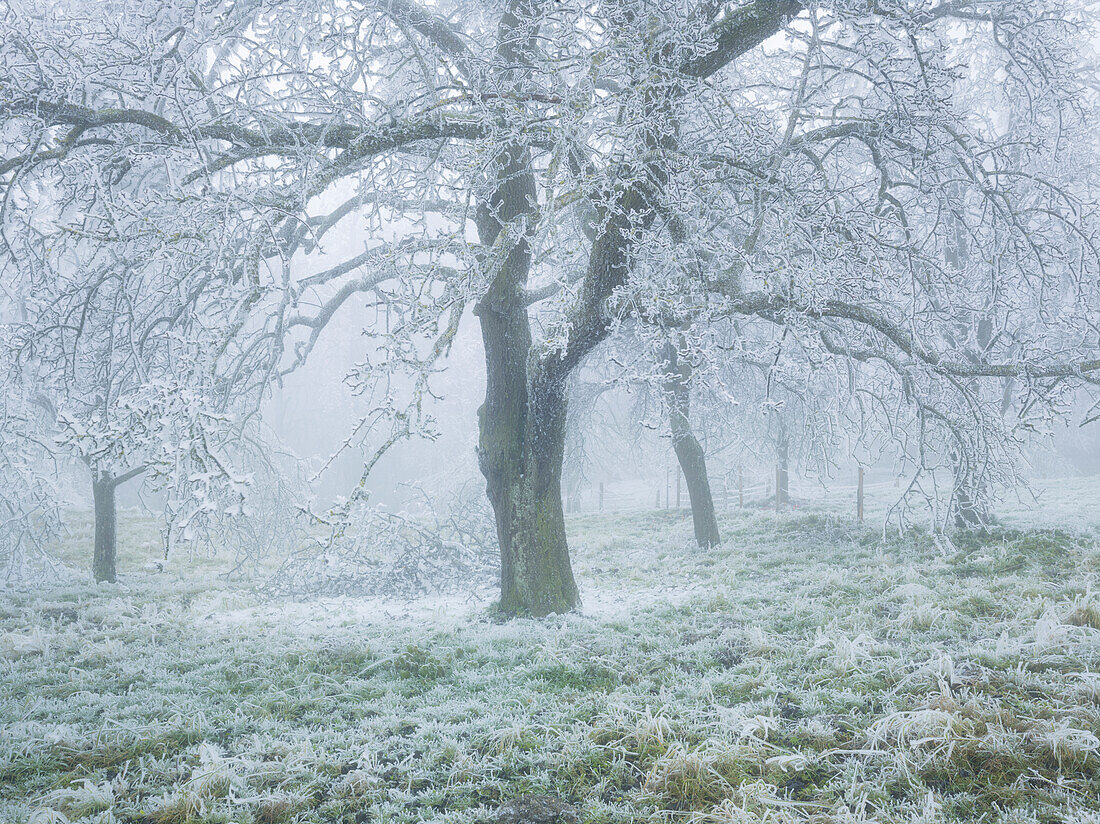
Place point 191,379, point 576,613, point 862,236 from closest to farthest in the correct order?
point 191,379 → point 862,236 → point 576,613

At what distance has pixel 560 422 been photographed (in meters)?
7.16

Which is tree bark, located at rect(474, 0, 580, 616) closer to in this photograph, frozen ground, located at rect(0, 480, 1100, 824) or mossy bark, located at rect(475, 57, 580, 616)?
mossy bark, located at rect(475, 57, 580, 616)

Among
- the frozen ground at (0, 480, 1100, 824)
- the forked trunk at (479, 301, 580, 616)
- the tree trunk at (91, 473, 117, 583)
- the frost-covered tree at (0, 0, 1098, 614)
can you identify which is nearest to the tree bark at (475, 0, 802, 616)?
the forked trunk at (479, 301, 580, 616)

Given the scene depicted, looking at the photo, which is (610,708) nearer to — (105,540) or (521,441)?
(521,441)

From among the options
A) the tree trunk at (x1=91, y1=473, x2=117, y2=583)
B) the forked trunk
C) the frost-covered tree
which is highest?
the frost-covered tree

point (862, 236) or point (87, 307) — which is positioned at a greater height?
point (862, 236)

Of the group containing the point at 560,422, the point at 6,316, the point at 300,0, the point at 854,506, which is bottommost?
the point at 854,506

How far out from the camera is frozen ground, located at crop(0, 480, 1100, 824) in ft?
9.90

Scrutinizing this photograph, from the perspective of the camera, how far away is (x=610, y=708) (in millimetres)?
4051

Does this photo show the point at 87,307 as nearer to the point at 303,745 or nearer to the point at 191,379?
the point at 191,379

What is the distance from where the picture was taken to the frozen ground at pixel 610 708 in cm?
302

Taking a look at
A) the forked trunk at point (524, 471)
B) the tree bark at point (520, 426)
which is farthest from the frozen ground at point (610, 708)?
the tree bark at point (520, 426)

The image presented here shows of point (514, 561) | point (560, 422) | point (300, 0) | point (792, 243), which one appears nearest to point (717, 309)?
point (792, 243)

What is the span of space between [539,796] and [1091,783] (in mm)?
2423
